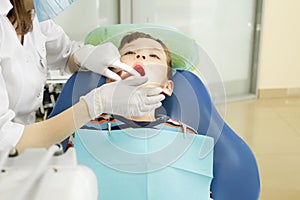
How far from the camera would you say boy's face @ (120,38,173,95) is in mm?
1278

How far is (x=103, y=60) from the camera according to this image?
1286mm

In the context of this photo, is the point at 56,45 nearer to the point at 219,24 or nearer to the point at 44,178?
the point at 44,178

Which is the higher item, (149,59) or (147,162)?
(149,59)

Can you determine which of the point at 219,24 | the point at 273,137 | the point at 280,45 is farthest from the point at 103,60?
the point at 280,45

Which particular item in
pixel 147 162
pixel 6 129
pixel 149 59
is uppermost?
pixel 149 59

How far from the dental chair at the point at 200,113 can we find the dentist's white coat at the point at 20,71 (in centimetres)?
12

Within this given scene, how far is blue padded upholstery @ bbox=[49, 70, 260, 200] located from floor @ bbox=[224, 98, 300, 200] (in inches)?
16.9

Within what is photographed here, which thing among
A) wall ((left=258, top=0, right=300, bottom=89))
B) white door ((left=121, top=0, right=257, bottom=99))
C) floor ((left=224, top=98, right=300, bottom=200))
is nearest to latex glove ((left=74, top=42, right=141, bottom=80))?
floor ((left=224, top=98, right=300, bottom=200))

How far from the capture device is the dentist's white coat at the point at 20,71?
958 millimetres

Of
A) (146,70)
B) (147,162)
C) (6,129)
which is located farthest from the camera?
(146,70)

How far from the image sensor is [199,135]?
1.21 meters

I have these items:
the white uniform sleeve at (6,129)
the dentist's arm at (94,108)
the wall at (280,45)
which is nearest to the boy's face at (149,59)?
the dentist's arm at (94,108)

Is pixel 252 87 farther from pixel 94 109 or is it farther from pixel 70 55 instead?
pixel 94 109

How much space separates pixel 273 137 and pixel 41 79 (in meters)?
1.95
